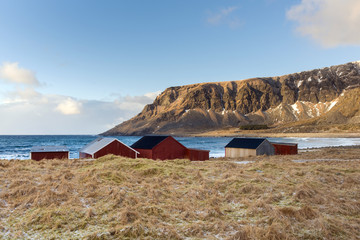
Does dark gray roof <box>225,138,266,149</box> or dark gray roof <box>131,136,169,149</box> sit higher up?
dark gray roof <box>131,136,169,149</box>

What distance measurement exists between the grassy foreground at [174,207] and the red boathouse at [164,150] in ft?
72.6

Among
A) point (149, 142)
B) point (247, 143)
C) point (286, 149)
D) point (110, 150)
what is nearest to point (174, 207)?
point (110, 150)

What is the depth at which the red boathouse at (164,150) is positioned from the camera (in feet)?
127

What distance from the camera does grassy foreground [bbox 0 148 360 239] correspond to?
871 cm

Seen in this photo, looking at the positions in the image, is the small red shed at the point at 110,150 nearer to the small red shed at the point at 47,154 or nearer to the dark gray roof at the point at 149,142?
the small red shed at the point at 47,154

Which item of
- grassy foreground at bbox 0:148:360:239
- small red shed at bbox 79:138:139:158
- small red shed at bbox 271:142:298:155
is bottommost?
small red shed at bbox 271:142:298:155

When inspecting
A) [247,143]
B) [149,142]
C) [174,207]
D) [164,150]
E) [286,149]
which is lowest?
[286,149]

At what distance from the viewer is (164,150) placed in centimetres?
3972

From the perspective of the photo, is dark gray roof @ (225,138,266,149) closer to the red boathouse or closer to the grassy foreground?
the red boathouse

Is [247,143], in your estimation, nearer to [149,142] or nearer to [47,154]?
[149,142]

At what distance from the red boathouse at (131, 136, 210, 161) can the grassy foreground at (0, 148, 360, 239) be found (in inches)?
871

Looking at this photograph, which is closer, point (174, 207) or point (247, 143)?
point (174, 207)

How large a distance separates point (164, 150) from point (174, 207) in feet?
94.1

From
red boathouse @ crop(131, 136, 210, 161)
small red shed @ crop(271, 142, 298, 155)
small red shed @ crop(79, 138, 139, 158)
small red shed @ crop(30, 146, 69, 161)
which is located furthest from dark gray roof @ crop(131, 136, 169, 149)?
small red shed @ crop(271, 142, 298, 155)
